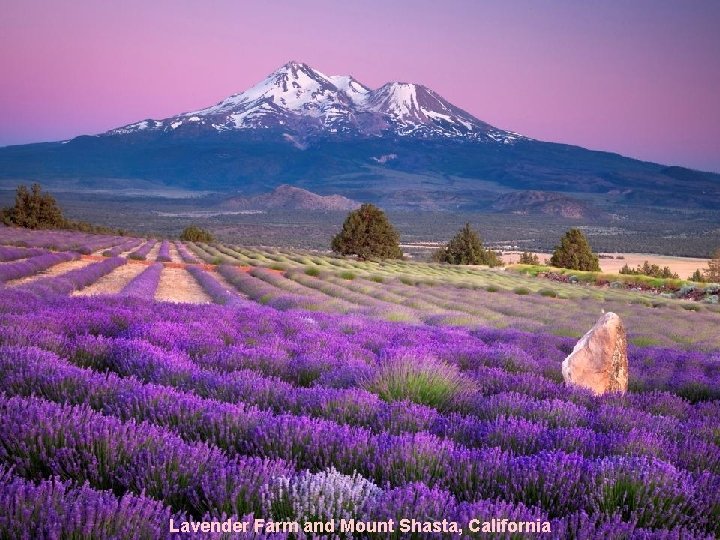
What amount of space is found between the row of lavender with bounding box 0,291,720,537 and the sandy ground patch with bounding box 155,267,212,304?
34.6ft

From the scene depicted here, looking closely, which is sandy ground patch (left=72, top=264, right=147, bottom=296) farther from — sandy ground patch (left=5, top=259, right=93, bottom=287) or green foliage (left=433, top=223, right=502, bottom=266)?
green foliage (left=433, top=223, right=502, bottom=266)

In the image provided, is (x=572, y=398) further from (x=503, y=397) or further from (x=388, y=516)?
(x=388, y=516)

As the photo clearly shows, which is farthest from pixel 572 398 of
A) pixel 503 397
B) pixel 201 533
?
pixel 201 533

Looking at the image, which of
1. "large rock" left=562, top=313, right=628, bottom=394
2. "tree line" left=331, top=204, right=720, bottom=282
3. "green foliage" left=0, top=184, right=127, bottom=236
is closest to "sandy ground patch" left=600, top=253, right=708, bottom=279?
"tree line" left=331, top=204, right=720, bottom=282

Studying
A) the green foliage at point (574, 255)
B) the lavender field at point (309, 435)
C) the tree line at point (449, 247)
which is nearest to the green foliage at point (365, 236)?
the tree line at point (449, 247)

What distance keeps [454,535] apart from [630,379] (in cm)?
610

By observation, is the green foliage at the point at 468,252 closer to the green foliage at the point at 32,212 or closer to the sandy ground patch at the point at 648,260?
the sandy ground patch at the point at 648,260

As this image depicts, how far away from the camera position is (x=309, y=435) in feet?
10.8

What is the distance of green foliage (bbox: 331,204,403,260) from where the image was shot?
53062 mm

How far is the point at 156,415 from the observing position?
349 cm

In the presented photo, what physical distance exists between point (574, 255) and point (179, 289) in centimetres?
4964

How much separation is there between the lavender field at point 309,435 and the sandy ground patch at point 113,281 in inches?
420

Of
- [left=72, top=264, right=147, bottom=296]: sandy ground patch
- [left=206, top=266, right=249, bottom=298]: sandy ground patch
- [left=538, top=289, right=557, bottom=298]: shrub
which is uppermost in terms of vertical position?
[left=72, top=264, right=147, bottom=296]: sandy ground patch

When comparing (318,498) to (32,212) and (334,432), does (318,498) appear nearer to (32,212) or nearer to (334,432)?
(334,432)
